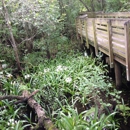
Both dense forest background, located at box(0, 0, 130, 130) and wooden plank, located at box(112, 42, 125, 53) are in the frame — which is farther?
wooden plank, located at box(112, 42, 125, 53)

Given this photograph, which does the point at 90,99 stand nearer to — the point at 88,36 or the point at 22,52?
the point at 88,36

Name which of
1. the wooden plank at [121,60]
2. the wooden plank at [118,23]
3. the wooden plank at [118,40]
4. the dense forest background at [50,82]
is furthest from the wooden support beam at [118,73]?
the wooden plank at [118,23]

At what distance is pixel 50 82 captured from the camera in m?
5.83

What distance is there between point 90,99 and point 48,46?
4424 millimetres

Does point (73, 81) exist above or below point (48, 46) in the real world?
below

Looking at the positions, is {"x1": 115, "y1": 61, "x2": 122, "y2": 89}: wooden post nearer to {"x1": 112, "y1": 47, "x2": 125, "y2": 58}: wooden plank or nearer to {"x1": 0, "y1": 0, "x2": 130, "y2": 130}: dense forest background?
{"x1": 0, "y1": 0, "x2": 130, "y2": 130}: dense forest background

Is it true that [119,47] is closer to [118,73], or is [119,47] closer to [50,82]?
Answer: [118,73]

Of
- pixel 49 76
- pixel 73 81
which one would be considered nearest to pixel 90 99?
pixel 73 81

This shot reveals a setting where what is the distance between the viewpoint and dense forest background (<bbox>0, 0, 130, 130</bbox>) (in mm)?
3732

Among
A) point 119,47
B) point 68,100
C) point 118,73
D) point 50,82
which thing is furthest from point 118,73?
point 50,82

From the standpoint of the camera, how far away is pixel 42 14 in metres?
6.82

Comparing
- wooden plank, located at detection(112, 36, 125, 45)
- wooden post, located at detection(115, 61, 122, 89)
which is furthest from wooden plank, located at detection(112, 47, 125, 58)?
wooden post, located at detection(115, 61, 122, 89)

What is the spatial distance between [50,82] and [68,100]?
3.58ft

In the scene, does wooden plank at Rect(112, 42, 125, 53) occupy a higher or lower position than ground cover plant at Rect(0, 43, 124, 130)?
higher
